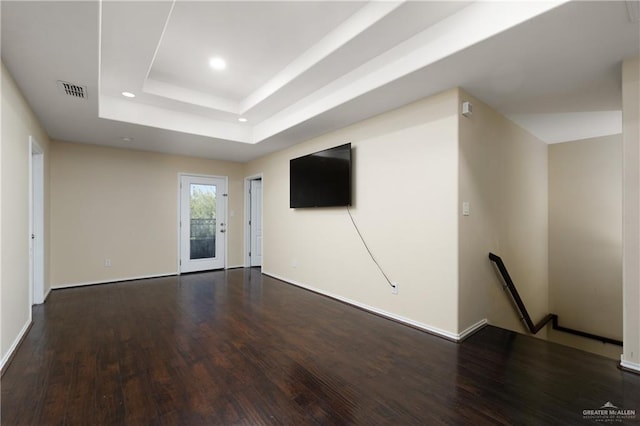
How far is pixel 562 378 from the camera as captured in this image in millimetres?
2184

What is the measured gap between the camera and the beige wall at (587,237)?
4.30 meters

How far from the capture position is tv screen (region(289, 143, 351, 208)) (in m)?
3.92

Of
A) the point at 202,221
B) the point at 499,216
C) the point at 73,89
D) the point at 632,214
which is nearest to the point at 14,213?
the point at 73,89

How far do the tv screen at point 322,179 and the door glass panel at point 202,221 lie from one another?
7.48ft

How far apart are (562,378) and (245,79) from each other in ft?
14.1

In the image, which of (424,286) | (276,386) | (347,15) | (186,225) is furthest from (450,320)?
(186,225)

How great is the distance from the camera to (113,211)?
17.0 feet

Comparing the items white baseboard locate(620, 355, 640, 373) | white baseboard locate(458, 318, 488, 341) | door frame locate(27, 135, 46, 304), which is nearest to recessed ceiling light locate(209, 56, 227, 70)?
door frame locate(27, 135, 46, 304)

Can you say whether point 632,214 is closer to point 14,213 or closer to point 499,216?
point 499,216

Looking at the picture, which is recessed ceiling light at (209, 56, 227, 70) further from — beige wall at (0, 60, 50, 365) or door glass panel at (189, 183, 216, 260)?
door glass panel at (189, 183, 216, 260)

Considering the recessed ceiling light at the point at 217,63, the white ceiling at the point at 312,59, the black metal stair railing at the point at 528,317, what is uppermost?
the recessed ceiling light at the point at 217,63

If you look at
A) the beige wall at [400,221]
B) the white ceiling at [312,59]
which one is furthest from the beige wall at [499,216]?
the white ceiling at [312,59]

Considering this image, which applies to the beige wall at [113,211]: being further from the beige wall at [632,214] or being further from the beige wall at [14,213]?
the beige wall at [632,214]

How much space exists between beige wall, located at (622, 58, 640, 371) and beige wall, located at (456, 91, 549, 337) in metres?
1.12
